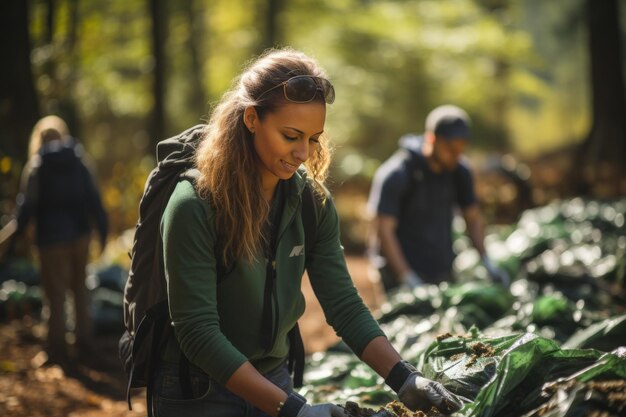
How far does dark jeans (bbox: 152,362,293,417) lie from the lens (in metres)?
2.28

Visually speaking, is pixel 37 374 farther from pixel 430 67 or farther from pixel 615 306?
pixel 430 67

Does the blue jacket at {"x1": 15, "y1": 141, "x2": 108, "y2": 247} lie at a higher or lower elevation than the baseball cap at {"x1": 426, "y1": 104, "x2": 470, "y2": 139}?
lower

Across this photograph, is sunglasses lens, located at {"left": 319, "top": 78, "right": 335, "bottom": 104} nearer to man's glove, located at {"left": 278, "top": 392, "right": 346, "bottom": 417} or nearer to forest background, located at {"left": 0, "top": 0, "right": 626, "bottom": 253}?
man's glove, located at {"left": 278, "top": 392, "right": 346, "bottom": 417}

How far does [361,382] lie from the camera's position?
3811 mm

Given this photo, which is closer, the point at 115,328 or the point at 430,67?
the point at 115,328

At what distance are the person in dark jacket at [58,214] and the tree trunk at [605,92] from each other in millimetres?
9636

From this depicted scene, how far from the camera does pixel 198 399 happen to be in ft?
7.47

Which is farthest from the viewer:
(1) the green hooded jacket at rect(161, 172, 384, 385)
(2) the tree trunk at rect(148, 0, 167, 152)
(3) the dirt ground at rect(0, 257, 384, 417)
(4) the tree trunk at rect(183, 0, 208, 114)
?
(4) the tree trunk at rect(183, 0, 208, 114)

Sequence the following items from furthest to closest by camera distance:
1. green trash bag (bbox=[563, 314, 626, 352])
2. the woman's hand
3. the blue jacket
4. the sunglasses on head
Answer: the blue jacket → green trash bag (bbox=[563, 314, 626, 352]) → the woman's hand → the sunglasses on head

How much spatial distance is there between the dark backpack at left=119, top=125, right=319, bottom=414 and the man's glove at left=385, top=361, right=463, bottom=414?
0.70 metres

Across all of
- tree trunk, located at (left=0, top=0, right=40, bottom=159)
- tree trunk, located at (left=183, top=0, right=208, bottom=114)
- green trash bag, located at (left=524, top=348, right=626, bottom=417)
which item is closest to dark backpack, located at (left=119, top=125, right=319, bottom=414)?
green trash bag, located at (left=524, top=348, right=626, bottom=417)

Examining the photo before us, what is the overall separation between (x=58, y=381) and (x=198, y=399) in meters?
4.23

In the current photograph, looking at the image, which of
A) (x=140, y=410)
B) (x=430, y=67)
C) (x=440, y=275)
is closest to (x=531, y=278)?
(x=440, y=275)

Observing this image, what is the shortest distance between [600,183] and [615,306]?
7990 mm
